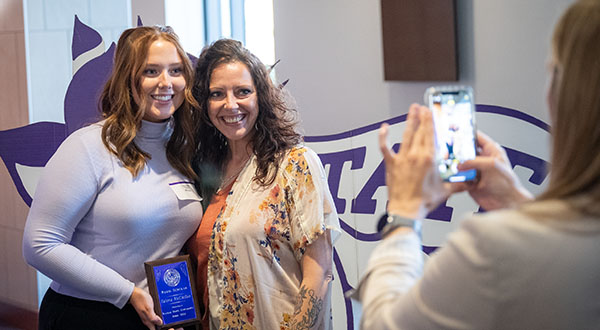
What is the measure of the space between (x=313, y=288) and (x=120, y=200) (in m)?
0.72

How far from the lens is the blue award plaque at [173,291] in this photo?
224cm

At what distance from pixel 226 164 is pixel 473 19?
1133mm

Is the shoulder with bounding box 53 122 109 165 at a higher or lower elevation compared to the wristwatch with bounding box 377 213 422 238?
higher

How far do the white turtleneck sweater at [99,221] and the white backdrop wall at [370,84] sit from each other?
1052 mm

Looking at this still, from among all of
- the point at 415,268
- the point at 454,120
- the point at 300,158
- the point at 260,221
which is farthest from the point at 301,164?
the point at 415,268

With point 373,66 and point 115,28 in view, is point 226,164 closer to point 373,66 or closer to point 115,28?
point 373,66

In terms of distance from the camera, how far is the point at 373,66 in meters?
3.07

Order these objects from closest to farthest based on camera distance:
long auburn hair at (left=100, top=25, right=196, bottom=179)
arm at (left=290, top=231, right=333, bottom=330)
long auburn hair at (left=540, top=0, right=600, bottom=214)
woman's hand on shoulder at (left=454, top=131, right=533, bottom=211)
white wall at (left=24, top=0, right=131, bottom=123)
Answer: long auburn hair at (left=540, top=0, right=600, bottom=214)
woman's hand on shoulder at (left=454, top=131, right=533, bottom=211)
arm at (left=290, top=231, right=333, bottom=330)
long auburn hair at (left=100, top=25, right=196, bottom=179)
white wall at (left=24, top=0, right=131, bottom=123)

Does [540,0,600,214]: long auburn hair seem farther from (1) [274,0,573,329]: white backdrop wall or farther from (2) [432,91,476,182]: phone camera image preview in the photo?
(1) [274,0,573,329]: white backdrop wall

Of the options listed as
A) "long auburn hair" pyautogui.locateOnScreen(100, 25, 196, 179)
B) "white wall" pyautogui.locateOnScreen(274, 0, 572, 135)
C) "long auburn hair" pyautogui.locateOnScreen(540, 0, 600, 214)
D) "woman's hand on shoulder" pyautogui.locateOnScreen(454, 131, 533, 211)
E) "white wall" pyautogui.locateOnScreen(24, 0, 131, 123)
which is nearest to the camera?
"long auburn hair" pyautogui.locateOnScreen(540, 0, 600, 214)

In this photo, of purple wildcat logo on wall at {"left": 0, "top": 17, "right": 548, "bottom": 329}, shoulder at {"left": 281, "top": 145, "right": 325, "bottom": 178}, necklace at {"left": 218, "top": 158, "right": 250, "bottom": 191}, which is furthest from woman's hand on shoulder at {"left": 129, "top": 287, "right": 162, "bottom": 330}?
purple wildcat logo on wall at {"left": 0, "top": 17, "right": 548, "bottom": 329}

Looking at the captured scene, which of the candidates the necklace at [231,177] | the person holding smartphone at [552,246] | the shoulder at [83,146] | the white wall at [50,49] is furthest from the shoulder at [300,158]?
the white wall at [50,49]

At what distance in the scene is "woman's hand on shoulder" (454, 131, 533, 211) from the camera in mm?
1306

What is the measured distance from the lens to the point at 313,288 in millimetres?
2158
